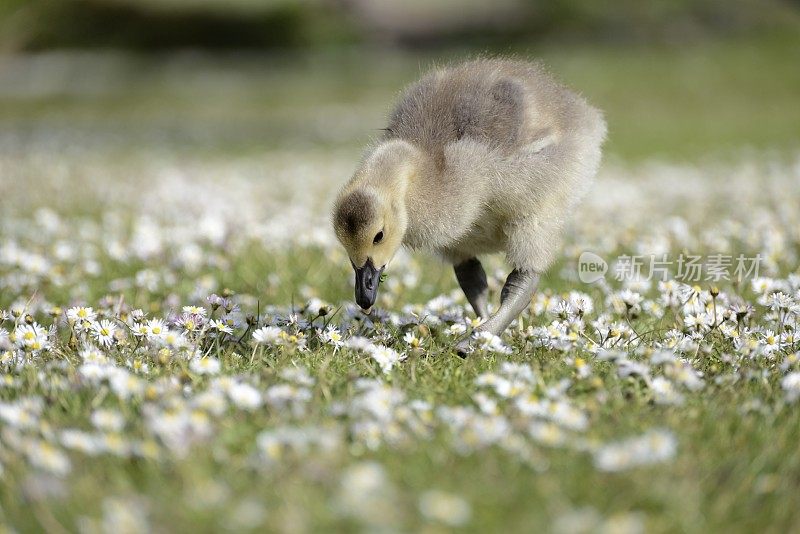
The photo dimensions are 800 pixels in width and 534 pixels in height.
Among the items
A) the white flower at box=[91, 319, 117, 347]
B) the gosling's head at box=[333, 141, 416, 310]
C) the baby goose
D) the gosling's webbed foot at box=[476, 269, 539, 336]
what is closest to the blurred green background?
the baby goose

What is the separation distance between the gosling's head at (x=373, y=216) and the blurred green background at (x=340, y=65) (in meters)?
11.0

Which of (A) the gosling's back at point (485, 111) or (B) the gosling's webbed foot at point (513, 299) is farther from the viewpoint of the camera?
(A) the gosling's back at point (485, 111)

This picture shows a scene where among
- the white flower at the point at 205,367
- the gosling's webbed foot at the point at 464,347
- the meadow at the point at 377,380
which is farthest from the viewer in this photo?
the gosling's webbed foot at the point at 464,347

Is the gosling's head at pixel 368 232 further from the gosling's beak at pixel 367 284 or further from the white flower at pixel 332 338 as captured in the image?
the white flower at pixel 332 338

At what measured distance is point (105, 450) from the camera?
2.78 metres

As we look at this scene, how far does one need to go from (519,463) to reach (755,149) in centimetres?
1312

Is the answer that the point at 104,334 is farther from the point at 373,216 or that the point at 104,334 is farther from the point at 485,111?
the point at 485,111

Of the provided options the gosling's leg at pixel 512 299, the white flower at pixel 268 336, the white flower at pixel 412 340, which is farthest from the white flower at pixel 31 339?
the gosling's leg at pixel 512 299

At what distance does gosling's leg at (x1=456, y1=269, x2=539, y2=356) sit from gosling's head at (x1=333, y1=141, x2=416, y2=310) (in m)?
0.59

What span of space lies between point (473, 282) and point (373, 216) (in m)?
1.14

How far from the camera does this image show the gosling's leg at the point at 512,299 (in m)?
4.31

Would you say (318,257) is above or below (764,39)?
below

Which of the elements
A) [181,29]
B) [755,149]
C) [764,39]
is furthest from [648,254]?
[181,29]

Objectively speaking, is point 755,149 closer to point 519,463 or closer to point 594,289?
point 594,289
